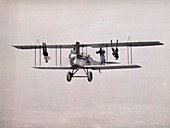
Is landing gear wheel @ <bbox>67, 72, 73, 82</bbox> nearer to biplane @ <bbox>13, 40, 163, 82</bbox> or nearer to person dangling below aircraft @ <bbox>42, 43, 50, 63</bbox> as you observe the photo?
biplane @ <bbox>13, 40, 163, 82</bbox>

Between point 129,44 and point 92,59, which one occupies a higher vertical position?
point 129,44

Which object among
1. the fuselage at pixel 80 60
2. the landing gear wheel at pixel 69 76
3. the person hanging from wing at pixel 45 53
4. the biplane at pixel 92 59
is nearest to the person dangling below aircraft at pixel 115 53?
the biplane at pixel 92 59

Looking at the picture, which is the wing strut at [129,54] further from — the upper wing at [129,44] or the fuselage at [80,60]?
the fuselage at [80,60]

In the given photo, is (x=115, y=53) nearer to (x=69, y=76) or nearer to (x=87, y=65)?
(x=87, y=65)

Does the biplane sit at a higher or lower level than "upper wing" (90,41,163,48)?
lower

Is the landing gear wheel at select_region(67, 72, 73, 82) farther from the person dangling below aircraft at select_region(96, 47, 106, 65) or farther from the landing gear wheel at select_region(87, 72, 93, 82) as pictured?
the person dangling below aircraft at select_region(96, 47, 106, 65)

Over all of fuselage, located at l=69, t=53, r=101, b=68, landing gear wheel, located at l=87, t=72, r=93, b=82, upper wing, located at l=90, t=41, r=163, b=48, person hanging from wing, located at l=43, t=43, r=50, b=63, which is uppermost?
upper wing, located at l=90, t=41, r=163, b=48

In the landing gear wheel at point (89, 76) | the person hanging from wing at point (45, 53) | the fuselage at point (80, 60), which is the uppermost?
the person hanging from wing at point (45, 53)

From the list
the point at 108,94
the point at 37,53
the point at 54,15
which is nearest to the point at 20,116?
the point at 37,53

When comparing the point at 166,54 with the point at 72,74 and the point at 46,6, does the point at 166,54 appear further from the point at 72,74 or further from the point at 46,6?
the point at 46,6

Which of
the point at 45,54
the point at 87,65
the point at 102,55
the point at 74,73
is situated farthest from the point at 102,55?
the point at 45,54

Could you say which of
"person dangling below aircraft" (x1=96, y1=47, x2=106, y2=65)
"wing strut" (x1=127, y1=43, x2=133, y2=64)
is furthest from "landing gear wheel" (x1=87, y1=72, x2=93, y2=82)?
"wing strut" (x1=127, y1=43, x2=133, y2=64)
